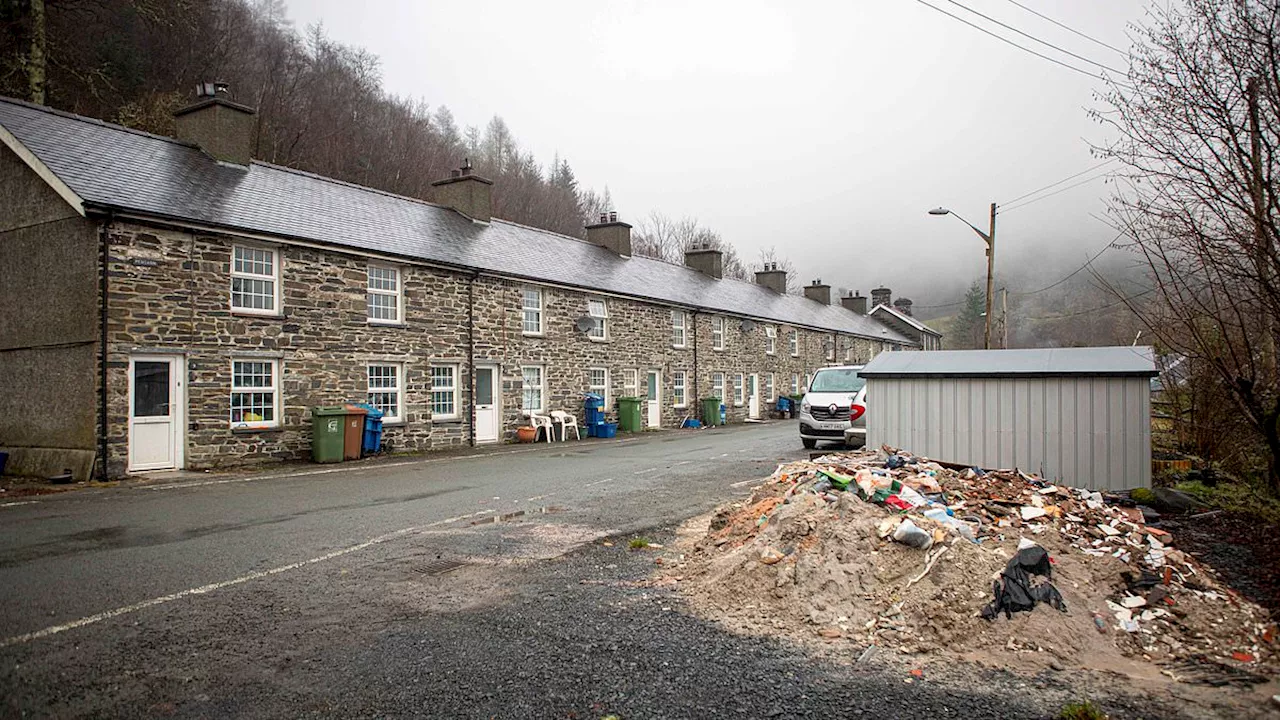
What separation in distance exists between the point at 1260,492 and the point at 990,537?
408 cm

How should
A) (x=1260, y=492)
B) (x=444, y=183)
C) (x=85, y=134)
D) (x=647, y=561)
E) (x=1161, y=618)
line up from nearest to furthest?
(x=1161, y=618) → (x=647, y=561) → (x=1260, y=492) → (x=85, y=134) → (x=444, y=183)

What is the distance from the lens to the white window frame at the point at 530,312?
23344 millimetres

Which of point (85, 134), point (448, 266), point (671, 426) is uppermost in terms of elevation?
point (85, 134)

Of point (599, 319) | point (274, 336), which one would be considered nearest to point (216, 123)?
point (274, 336)

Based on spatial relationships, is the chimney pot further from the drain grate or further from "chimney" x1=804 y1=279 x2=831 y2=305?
the drain grate

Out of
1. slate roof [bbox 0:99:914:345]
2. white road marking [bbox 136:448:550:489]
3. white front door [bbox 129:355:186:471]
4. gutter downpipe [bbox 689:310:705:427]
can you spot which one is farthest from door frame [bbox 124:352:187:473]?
gutter downpipe [bbox 689:310:705:427]

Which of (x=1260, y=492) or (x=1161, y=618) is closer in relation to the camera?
(x=1161, y=618)

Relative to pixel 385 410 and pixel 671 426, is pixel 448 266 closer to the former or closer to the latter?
pixel 385 410

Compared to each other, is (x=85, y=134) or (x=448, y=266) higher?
(x=85, y=134)

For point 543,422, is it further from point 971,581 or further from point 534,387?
point 971,581

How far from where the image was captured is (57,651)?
5.00 meters

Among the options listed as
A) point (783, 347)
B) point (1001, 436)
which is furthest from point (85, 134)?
point (783, 347)

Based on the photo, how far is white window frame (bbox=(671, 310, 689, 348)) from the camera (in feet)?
101

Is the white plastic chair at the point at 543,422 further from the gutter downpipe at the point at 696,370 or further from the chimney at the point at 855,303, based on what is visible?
the chimney at the point at 855,303
